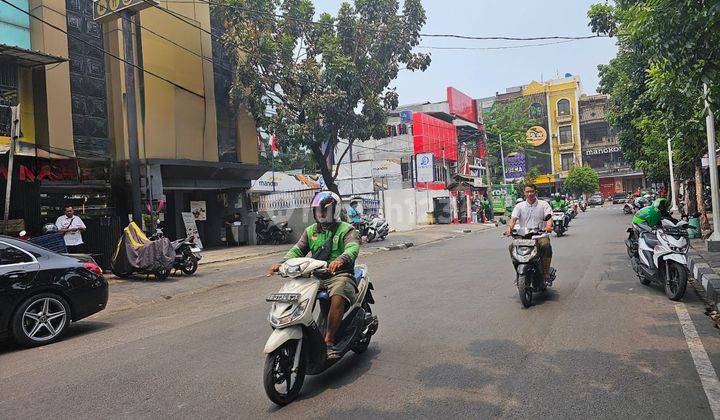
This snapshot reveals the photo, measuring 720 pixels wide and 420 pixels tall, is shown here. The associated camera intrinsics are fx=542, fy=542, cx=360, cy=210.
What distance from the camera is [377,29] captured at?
783 inches

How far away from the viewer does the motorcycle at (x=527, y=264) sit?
7.24m

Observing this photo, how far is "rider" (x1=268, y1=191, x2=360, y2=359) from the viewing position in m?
4.62

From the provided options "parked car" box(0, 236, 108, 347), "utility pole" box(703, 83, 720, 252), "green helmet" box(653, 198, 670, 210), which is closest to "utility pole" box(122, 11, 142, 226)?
"parked car" box(0, 236, 108, 347)

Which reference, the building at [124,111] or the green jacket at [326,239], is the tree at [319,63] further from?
the green jacket at [326,239]

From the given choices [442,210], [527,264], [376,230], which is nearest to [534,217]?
[527,264]

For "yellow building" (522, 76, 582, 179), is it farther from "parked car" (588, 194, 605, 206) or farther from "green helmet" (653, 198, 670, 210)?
"green helmet" (653, 198, 670, 210)

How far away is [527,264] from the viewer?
7.32 m

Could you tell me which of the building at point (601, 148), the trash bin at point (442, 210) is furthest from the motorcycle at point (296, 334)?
the building at point (601, 148)

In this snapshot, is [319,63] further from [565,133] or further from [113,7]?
[565,133]

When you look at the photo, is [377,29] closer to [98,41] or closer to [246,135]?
[246,135]

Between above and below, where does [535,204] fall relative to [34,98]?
below

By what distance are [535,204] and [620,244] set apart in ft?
30.2

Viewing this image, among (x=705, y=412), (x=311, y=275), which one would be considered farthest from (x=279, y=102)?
(x=705, y=412)

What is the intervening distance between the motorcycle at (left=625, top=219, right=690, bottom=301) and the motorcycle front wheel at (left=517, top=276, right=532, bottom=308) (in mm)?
1988
